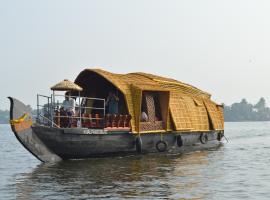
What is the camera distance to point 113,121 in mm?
19688

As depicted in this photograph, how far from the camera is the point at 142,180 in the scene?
14320 millimetres

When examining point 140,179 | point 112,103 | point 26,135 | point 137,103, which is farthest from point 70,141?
point 140,179

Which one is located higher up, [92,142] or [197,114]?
[197,114]

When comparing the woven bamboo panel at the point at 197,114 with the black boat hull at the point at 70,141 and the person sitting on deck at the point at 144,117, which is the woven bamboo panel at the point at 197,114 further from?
the black boat hull at the point at 70,141

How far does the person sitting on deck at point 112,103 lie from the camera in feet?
70.9

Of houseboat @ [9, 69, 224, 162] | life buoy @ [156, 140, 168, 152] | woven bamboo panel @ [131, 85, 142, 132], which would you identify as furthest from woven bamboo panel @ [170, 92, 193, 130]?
woven bamboo panel @ [131, 85, 142, 132]

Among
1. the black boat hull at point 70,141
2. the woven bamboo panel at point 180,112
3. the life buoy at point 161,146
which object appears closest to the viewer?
the black boat hull at point 70,141

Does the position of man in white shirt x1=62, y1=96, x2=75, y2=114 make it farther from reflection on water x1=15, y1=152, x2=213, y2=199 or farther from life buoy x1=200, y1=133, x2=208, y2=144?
life buoy x1=200, y1=133, x2=208, y2=144

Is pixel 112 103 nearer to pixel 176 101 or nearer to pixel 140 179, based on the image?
pixel 176 101

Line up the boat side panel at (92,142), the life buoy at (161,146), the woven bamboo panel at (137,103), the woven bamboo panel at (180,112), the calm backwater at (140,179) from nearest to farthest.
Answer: the calm backwater at (140,179), the boat side panel at (92,142), the woven bamboo panel at (137,103), the life buoy at (161,146), the woven bamboo panel at (180,112)

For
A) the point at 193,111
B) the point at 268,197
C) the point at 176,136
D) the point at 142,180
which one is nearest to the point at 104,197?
the point at 142,180

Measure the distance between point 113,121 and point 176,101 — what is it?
5092 millimetres

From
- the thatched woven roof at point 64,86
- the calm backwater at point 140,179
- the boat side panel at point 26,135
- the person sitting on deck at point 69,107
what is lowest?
the calm backwater at point 140,179

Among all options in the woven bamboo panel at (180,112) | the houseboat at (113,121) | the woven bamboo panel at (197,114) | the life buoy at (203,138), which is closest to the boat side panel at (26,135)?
the houseboat at (113,121)
